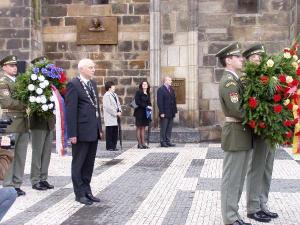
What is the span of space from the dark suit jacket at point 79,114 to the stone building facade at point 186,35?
780 centimetres

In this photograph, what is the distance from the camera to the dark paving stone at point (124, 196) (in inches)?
249

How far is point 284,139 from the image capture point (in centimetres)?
586

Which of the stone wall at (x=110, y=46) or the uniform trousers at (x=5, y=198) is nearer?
the uniform trousers at (x=5, y=198)

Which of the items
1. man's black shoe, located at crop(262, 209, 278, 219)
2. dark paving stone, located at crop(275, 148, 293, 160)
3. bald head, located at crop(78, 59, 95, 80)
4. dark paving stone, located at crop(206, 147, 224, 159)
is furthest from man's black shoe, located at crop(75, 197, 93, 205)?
dark paving stone, located at crop(275, 148, 293, 160)

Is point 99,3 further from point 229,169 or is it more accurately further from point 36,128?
point 229,169

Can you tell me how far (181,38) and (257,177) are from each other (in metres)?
9.27

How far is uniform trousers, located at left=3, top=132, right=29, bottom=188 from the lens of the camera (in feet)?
25.2

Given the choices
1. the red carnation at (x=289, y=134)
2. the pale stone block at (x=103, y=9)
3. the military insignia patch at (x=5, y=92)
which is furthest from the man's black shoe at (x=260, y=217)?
the pale stone block at (x=103, y=9)

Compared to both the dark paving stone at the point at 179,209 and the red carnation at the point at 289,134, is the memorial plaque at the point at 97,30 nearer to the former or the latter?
the dark paving stone at the point at 179,209

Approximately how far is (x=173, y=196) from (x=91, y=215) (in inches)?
55.8

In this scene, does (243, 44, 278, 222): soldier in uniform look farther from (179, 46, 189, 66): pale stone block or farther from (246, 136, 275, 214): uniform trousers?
(179, 46, 189, 66): pale stone block

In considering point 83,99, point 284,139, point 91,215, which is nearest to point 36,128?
point 83,99

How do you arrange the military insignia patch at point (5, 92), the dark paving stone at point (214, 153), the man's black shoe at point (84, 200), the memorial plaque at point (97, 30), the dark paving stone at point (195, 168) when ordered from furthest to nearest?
the memorial plaque at point (97, 30) < the dark paving stone at point (214, 153) < the dark paving stone at point (195, 168) < the military insignia patch at point (5, 92) < the man's black shoe at point (84, 200)

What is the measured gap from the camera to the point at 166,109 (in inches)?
547
